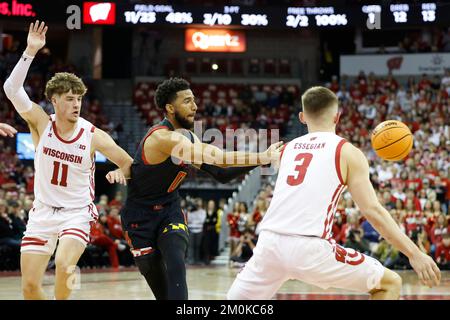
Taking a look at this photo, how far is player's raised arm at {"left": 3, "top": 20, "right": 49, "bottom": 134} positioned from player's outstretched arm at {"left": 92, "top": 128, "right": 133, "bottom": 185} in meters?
0.50

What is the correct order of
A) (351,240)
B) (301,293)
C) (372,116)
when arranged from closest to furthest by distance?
1. (301,293)
2. (351,240)
3. (372,116)

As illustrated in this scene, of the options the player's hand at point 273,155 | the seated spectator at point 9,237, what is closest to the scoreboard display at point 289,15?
the seated spectator at point 9,237

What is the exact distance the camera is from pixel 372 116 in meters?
24.0

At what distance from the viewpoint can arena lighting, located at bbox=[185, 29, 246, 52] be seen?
95.6ft

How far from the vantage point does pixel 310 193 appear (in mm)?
5156

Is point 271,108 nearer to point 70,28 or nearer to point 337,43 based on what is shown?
point 337,43

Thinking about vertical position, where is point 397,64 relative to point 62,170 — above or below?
above

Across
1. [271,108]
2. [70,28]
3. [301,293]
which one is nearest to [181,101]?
[301,293]

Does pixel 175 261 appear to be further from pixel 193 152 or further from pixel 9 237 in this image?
pixel 9 237

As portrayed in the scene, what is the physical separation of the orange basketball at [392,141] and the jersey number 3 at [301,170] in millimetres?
2374

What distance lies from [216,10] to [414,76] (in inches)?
290

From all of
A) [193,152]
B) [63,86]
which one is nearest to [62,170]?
[63,86]

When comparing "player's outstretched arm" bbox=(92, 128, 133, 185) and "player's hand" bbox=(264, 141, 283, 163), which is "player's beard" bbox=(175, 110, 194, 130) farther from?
"player's hand" bbox=(264, 141, 283, 163)

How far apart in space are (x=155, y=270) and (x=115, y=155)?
3.58 feet
